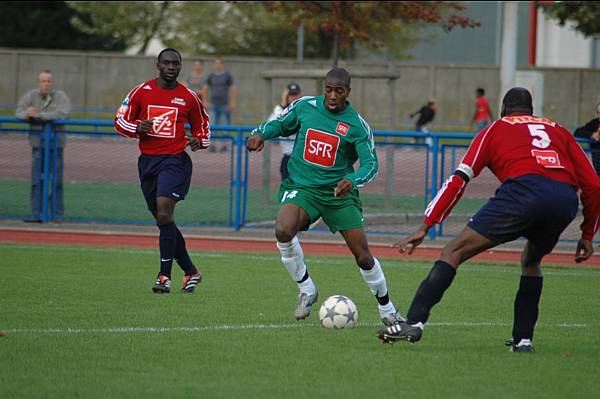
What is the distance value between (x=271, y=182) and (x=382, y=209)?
6.39 feet

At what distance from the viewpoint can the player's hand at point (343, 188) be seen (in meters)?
8.72

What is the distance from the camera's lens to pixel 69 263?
43.2 feet

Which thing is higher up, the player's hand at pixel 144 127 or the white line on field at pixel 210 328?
the player's hand at pixel 144 127

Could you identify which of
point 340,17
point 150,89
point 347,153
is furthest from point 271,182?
point 347,153

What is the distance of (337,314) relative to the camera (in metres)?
8.94

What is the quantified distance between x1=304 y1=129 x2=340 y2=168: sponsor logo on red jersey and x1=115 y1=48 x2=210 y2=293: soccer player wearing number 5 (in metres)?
2.08

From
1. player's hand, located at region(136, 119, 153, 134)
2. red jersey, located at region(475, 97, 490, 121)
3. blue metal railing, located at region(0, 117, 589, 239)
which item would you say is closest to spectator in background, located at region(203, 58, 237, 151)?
A: red jersey, located at region(475, 97, 490, 121)

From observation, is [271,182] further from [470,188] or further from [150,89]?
[150,89]

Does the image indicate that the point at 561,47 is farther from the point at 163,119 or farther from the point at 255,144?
the point at 255,144

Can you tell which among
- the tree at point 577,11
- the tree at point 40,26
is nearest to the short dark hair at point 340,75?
the tree at point 577,11

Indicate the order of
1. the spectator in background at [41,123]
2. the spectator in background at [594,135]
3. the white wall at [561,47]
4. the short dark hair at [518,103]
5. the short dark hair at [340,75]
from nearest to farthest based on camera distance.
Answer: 1. the short dark hair at [518,103]
2. the short dark hair at [340,75]
3. the spectator in background at [594,135]
4. the spectator in background at [41,123]
5. the white wall at [561,47]

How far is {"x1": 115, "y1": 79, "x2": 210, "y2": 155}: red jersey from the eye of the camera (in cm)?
1115

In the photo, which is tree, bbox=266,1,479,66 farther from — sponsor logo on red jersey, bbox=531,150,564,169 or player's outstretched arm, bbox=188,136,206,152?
sponsor logo on red jersey, bbox=531,150,564,169

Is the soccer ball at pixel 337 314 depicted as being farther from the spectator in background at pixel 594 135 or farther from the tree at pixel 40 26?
the tree at pixel 40 26
